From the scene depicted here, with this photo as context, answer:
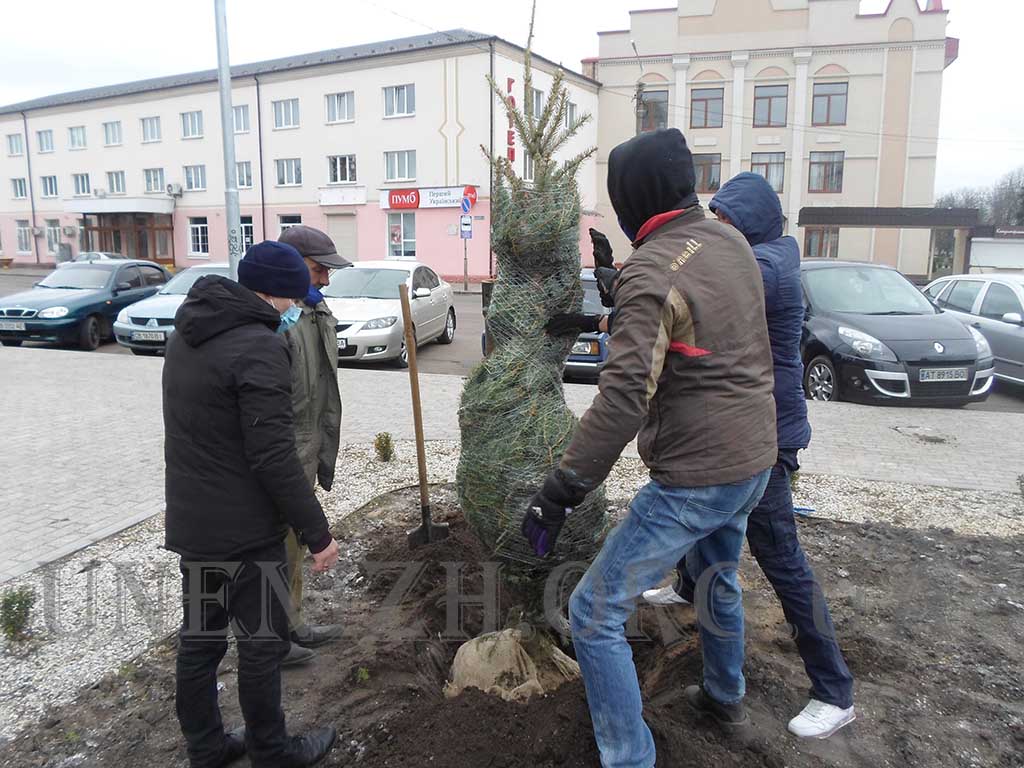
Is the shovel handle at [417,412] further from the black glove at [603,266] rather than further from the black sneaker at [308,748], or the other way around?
the black sneaker at [308,748]

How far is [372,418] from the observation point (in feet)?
26.9

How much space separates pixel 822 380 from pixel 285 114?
35326mm

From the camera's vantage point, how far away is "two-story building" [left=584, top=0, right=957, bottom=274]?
3666 centimetres

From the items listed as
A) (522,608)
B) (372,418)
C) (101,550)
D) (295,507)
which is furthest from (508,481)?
(372,418)

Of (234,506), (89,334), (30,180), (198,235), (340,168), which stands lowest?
(89,334)

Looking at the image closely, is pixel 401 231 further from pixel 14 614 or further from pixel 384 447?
pixel 14 614

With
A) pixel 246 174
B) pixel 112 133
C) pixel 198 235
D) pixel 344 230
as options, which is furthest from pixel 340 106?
pixel 112 133

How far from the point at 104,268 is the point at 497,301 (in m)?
13.5

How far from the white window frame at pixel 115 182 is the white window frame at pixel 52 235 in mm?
4990

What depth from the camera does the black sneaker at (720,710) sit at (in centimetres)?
280

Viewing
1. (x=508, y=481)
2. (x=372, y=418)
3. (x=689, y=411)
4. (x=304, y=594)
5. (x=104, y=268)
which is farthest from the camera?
(x=104, y=268)

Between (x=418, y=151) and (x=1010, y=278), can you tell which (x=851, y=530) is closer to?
(x=1010, y=278)

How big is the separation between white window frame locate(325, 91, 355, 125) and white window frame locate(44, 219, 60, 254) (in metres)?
22.0

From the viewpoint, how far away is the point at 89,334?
13.5m
